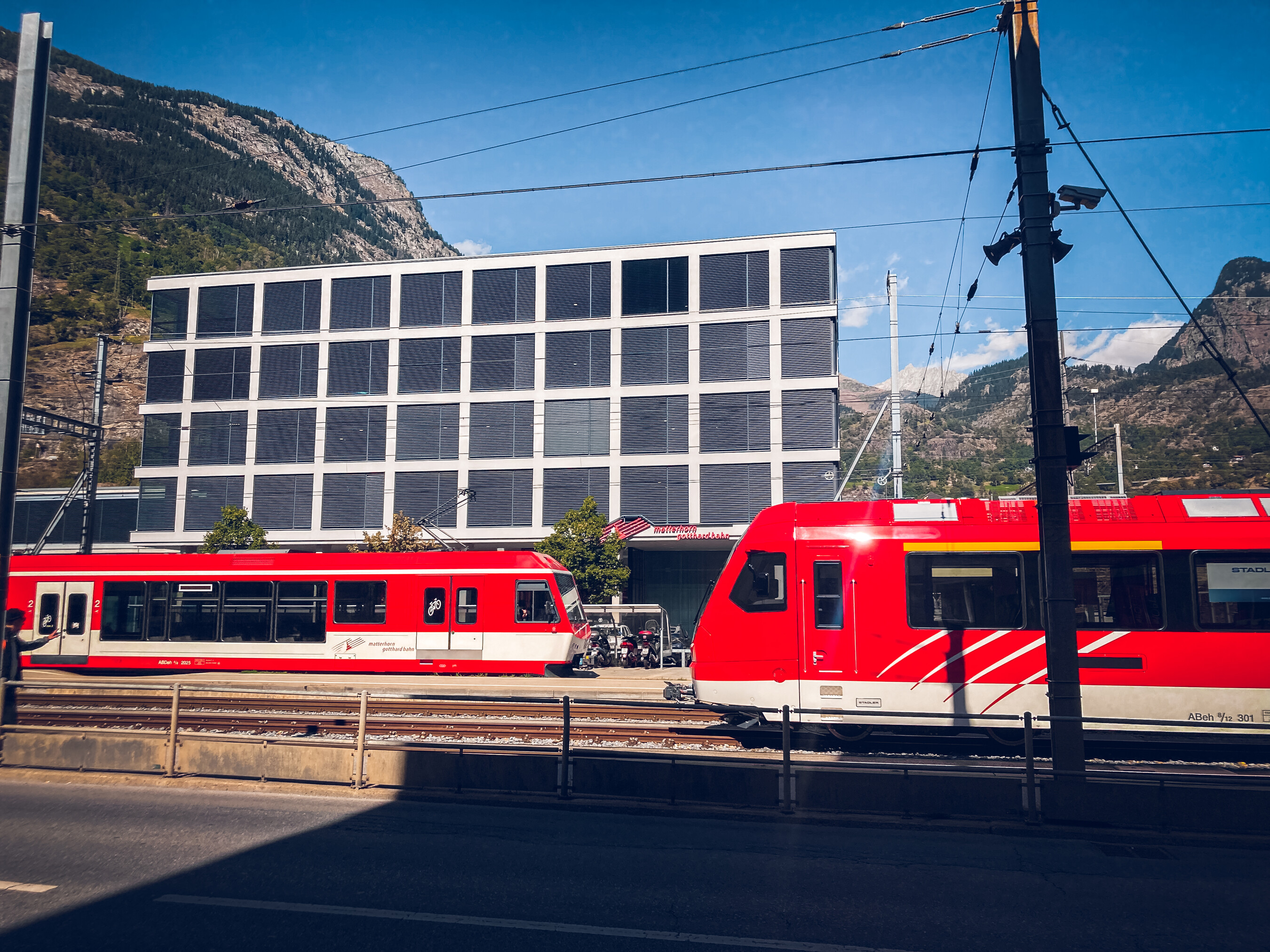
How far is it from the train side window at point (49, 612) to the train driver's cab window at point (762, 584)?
2218 cm

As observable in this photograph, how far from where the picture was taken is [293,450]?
43375 mm

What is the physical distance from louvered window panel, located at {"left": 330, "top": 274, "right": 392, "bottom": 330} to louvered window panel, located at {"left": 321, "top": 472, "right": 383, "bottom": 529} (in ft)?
28.1

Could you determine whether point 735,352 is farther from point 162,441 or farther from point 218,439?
→ point 162,441

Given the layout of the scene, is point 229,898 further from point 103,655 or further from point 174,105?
point 174,105

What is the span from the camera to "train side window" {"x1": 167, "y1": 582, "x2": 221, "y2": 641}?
73.7 feet

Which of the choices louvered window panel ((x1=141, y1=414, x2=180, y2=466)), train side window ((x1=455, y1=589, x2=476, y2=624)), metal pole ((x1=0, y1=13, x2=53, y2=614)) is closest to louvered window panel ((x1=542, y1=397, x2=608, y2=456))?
train side window ((x1=455, y1=589, x2=476, y2=624))

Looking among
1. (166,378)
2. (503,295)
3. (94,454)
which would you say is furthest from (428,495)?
(166,378)

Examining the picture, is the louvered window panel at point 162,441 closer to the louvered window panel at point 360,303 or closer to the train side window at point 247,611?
the louvered window panel at point 360,303

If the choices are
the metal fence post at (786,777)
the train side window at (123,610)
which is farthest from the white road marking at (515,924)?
the train side window at (123,610)

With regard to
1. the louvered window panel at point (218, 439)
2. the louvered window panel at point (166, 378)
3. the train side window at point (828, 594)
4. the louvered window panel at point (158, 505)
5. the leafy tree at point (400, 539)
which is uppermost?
the louvered window panel at point (166, 378)

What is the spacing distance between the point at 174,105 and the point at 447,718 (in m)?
226

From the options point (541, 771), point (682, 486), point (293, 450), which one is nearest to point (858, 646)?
point (541, 771)

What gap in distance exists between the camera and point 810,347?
39.5 metres

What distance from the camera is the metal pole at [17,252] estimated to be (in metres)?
11.2
